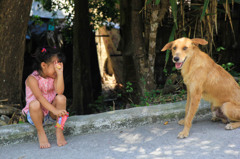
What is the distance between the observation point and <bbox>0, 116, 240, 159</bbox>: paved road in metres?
2.70

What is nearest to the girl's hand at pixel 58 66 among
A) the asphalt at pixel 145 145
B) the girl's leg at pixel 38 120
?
the girl's leg at pixel 38 120

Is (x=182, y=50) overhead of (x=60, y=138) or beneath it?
overhead

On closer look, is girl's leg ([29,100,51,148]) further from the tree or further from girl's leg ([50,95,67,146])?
the tree

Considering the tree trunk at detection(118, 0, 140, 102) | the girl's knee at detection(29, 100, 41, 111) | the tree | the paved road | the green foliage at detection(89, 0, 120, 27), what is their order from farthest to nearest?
the green foliage at detection(89, 0, 120, 27) → the tree → the tree trunk at detection(118, 0, 140, 102) → the girl's knee at detection(29, 100, 41, 111) → the paved road

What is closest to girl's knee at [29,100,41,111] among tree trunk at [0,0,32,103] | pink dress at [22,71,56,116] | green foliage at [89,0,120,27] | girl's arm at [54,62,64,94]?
pink dress at [22,71,56,116]

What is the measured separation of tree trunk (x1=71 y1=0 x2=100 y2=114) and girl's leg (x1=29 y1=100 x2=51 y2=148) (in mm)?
3579

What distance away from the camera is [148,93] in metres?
4.94

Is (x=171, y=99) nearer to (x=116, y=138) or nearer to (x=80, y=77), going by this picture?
(x=116, y=138)

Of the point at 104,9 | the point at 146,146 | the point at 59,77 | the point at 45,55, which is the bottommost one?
the point at 146,146

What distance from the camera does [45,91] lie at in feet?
10.9

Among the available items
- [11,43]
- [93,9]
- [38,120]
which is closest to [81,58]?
[93,9]

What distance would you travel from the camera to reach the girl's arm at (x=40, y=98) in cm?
305

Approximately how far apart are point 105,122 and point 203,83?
55.0 inches

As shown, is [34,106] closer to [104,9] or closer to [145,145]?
[145,145]
